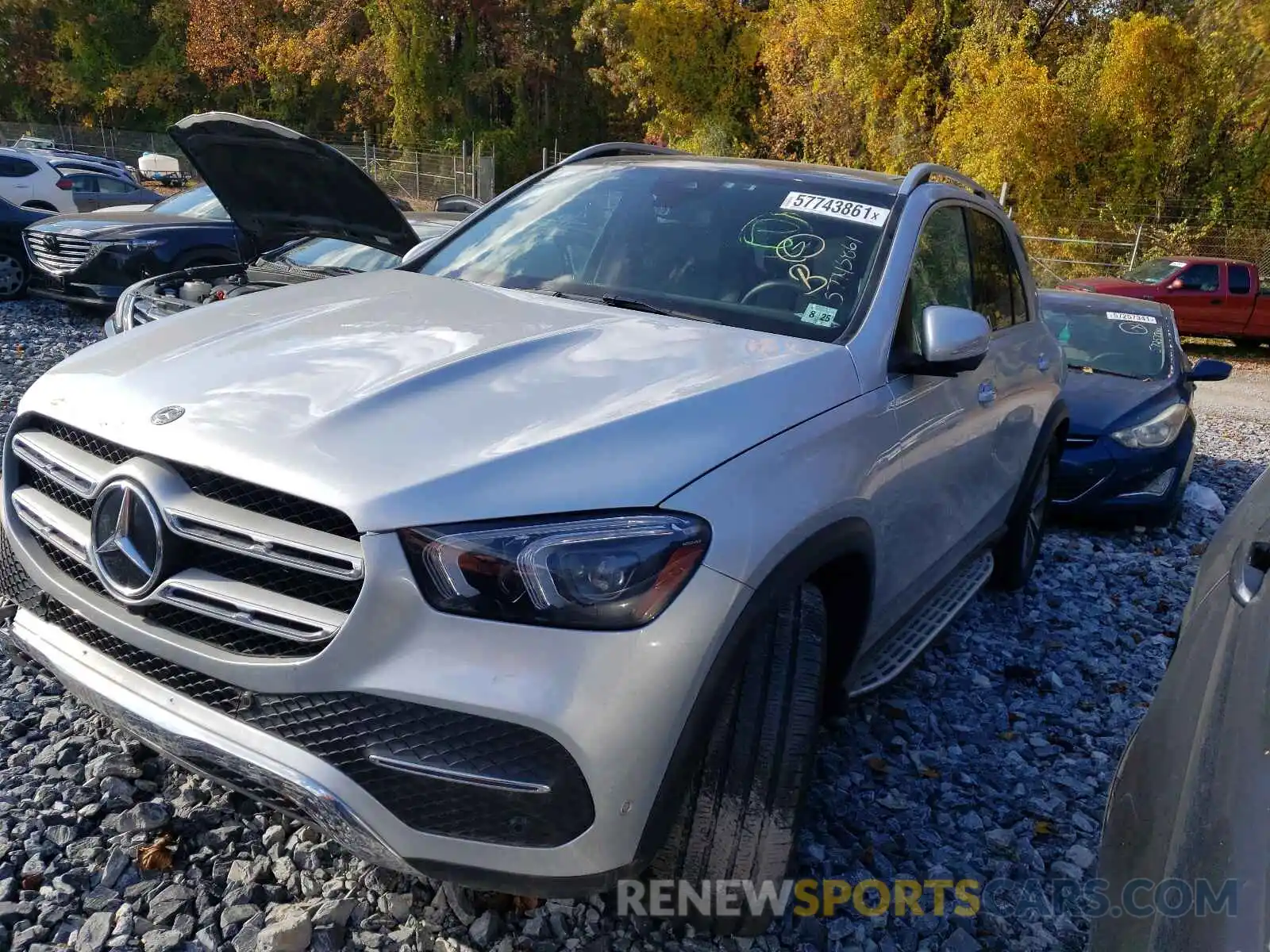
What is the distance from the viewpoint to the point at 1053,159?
20500 mm

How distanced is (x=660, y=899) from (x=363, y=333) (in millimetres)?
1554

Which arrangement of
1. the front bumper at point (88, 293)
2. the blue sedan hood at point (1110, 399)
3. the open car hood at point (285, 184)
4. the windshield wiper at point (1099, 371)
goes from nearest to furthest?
the open car hood at point (285, 184)
the blue sedan hood at point (1110, 399)
the windshield wiper at point (1099, 371)
the front bumper at point (88, 293)

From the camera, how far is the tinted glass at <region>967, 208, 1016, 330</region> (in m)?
3.76

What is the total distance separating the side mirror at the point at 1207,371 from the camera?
6484 mm

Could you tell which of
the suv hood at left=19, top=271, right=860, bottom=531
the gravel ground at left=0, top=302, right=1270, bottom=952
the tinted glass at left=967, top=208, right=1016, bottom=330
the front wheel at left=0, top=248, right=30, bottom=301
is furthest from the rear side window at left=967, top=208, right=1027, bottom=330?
the front wheel at left=0, top=248, right=30, bottom=301

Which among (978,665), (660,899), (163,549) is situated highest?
(163,549)

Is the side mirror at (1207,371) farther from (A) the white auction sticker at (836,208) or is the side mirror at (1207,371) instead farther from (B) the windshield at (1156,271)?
(B) the windshield at (1156,271)

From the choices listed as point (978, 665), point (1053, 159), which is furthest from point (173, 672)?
point (1053, 159)

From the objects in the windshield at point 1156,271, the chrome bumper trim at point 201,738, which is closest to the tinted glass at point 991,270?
the chrome bumper trim at point 201,738

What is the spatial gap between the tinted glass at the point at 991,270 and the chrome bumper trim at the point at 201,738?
2903mm

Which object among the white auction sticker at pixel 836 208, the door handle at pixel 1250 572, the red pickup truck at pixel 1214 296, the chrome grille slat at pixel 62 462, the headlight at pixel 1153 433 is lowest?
the red pickup truck at pixel 1214 296

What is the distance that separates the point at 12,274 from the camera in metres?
10.2

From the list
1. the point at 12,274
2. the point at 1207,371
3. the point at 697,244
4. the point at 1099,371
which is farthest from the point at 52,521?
the point at 12,274

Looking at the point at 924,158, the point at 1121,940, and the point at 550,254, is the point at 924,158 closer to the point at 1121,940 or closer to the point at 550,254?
the point at 550,254
